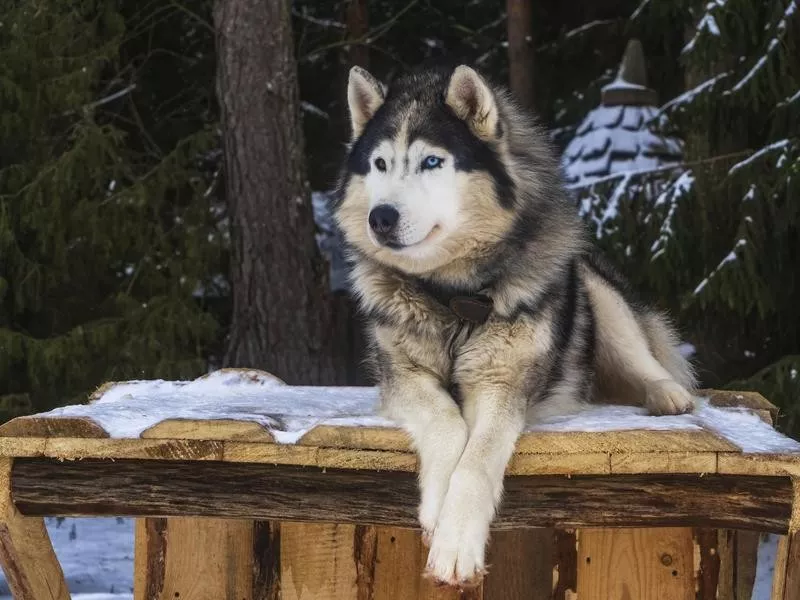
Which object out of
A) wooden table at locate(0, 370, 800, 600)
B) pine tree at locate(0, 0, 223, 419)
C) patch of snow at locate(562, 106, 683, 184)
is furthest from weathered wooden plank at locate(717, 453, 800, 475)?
pine tree at locate(0, 0, 223, 419)

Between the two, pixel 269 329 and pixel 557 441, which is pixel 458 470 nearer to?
pixel 557 441

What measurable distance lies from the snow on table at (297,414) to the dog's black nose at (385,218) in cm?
52

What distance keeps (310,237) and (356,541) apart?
3176 millimetres

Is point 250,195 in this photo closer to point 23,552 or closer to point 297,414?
point 297,414

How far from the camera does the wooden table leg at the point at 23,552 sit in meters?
2.73

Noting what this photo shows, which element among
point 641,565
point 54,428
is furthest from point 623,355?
point 54,428

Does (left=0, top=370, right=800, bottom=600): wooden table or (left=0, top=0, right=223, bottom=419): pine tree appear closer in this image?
(left=0, top=370, right=800, bottom=600): wooden table

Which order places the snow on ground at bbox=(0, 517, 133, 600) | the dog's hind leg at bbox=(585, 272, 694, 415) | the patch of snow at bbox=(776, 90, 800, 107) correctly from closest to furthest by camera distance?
the dog's hind leg at bbox=(585, 272, 694, 415)
the patch of snow at bbox=(776, 90, 800, 107)
the snow on ground at bbox=(0, 517, 133, 600)

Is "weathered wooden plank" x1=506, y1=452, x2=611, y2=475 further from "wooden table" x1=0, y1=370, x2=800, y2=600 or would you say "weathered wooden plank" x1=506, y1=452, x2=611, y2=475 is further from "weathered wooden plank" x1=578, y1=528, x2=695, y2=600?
"weathered wooden plank" x1=578, y1=528, x2=695, y2=600

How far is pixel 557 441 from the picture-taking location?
250 centimetres

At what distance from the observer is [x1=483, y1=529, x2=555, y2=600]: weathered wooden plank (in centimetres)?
288

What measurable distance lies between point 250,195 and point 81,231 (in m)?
1.47

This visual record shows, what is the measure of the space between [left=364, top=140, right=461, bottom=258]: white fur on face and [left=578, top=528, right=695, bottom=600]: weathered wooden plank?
3.21 ft

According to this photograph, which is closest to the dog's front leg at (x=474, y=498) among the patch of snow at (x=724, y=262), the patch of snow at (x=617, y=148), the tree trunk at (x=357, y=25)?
the patch of snow at (x=724, y=262)
